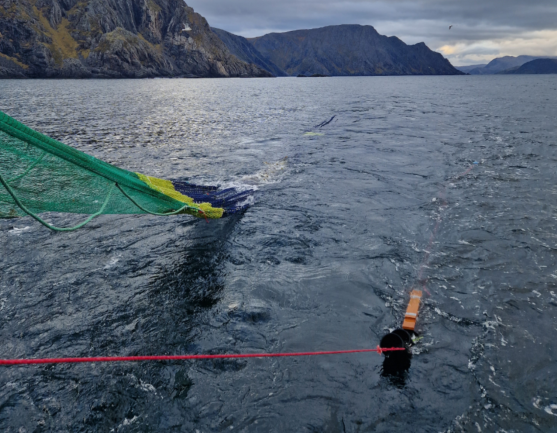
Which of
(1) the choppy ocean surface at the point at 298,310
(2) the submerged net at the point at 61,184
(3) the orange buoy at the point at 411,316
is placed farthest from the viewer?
(3) the orange buoy at the point at 411,316

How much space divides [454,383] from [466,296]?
2.80 metres

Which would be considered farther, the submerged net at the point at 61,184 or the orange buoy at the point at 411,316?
the orange buoy at the point at 411,316

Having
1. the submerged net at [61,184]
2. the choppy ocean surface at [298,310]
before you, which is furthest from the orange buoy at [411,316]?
the submerged net at [61,184]

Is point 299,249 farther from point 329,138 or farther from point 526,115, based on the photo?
point 526,115

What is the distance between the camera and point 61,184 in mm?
7703

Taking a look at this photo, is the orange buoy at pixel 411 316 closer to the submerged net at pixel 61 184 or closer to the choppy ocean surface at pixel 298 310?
the choppy ocean surface at pixel 298 310

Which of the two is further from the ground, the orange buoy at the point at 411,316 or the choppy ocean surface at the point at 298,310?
the orange buoy at the point at 411,316

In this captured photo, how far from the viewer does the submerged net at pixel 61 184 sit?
A: 621cm

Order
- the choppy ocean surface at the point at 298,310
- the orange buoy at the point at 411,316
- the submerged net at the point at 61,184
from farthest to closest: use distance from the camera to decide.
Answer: the orange buoy at the point at 411,316
the submerged net at the point at 61,184
the choppy ocean surface at the point at 298,310

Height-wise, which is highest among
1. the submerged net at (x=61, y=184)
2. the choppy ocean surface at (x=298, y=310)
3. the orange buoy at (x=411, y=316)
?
the submerged net at (x=61, y=184)

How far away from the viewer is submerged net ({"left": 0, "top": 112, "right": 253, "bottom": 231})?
621 cm

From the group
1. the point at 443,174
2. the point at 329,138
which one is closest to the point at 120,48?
the point at 329,138

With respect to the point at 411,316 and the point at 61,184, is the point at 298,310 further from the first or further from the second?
the point at 61,184

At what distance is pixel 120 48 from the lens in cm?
19800
